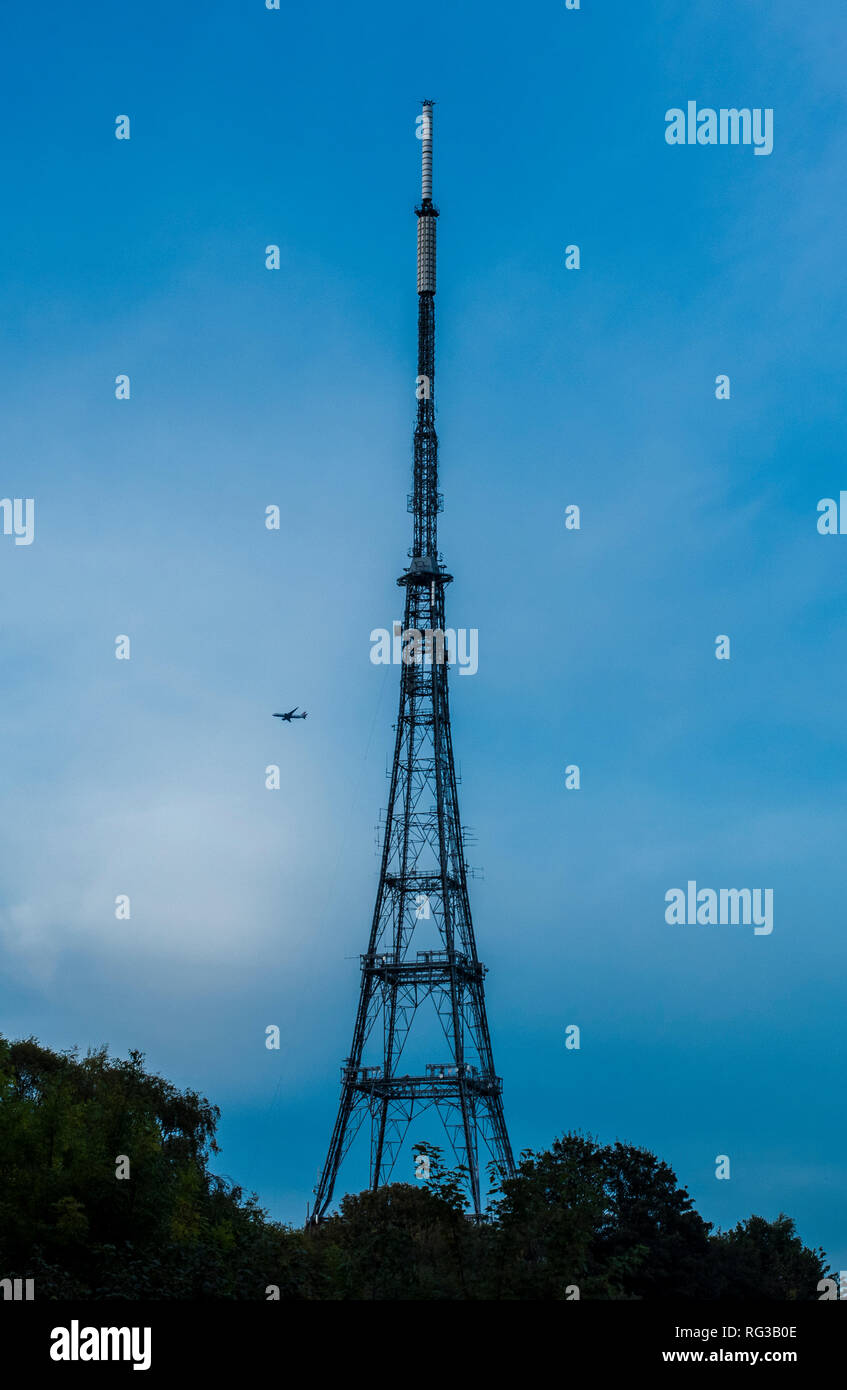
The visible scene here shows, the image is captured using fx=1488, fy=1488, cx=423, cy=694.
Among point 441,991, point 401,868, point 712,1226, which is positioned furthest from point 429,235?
point 712,1226

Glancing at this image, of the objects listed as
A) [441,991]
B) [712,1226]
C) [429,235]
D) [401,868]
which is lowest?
[712,1226]
